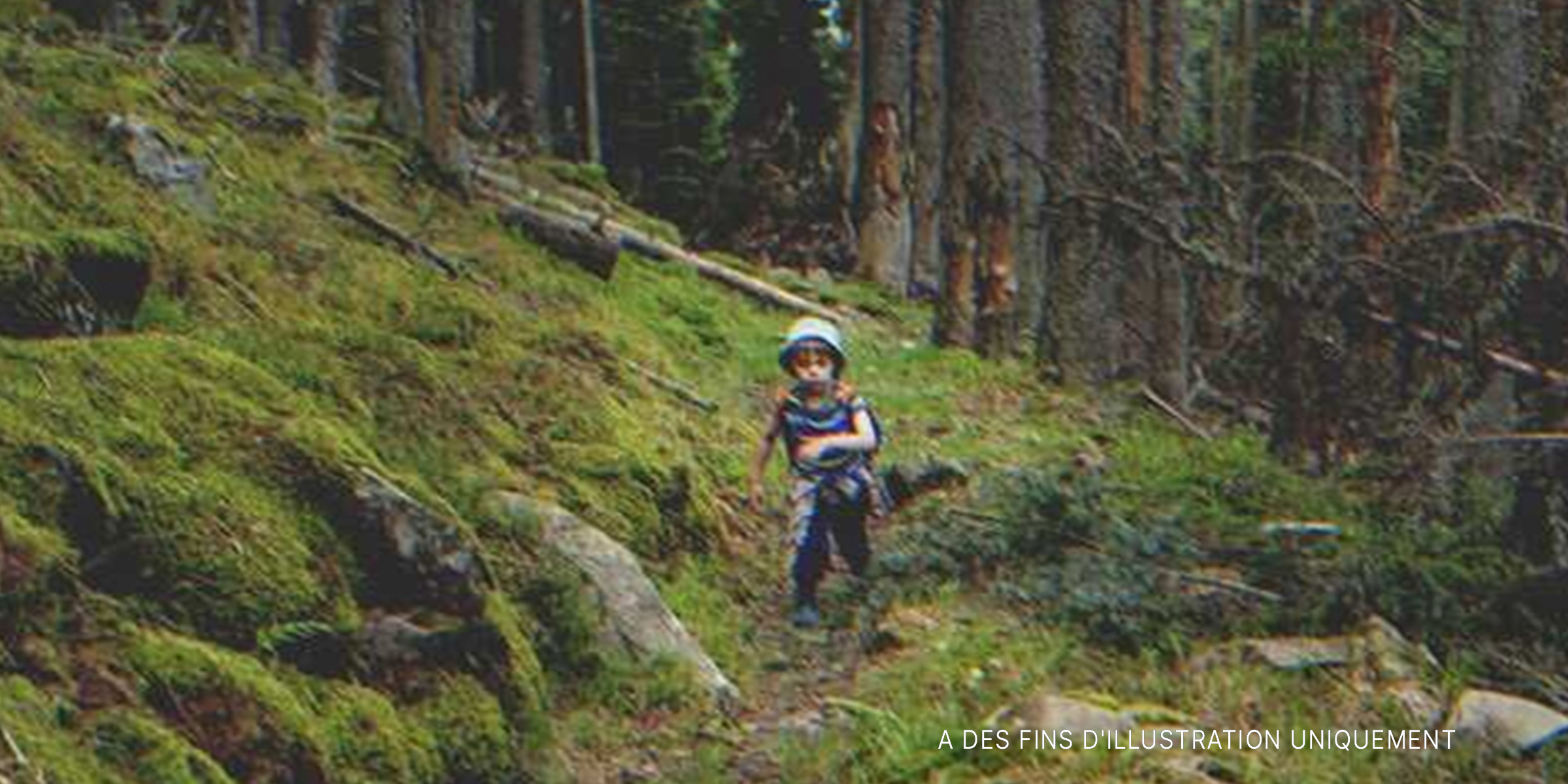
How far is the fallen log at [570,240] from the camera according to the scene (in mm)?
17484

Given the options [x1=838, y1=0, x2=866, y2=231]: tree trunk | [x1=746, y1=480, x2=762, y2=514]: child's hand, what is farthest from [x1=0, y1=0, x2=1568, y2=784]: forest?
[x1=838, y1=0, x2=866, y2=231]: tree trunk

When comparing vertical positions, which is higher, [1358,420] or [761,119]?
[1358,420]

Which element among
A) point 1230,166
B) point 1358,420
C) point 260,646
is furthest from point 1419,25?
point 260,646

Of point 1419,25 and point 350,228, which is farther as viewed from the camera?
point 1419,25

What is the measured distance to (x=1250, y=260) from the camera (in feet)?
31.1

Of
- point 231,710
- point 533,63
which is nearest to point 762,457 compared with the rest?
point 231,710

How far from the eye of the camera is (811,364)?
10500 millimetres

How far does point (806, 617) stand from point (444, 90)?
875 centimetres

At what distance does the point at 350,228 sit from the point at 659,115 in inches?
1075

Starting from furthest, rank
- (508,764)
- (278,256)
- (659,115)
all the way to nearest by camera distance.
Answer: (659,115) < (278,256) < (508,764)

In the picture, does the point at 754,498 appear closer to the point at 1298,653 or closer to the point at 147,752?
the point at 1298,653

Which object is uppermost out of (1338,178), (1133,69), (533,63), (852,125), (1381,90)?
(1338,178)

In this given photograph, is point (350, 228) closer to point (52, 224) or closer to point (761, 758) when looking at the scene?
point (52, 224)

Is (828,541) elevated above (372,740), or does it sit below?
below
